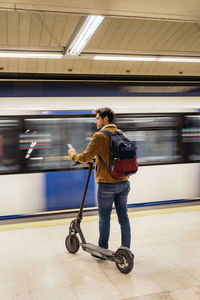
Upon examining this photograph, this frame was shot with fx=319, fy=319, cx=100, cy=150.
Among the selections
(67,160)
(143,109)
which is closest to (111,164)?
(67,160)

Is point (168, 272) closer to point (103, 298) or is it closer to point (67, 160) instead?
point (103, 298)

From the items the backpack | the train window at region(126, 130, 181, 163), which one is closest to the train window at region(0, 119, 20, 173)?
the train window at region(126, 130, 181, 163)

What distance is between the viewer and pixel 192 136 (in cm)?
608

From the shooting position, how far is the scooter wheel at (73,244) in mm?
3860

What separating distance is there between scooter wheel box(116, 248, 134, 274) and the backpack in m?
0.79

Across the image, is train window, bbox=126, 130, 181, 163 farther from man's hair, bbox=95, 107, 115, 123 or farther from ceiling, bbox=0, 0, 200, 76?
man's hair, bbox=95, 107, 115, 123

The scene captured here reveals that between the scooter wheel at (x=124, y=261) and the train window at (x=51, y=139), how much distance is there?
2363 mm

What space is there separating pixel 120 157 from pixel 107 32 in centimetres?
289

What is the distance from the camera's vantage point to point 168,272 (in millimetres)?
3389

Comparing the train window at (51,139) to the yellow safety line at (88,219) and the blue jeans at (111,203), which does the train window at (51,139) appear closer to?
the yellow safety line at (88,219)

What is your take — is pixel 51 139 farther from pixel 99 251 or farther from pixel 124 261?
pixel 124 261

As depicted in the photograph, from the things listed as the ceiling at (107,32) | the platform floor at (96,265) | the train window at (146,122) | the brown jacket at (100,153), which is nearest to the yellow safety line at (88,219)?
the platform floor at (96,265)

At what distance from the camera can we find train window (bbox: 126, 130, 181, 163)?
5.77m

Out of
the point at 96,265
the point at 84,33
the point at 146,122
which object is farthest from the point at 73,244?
the point at 146,122
